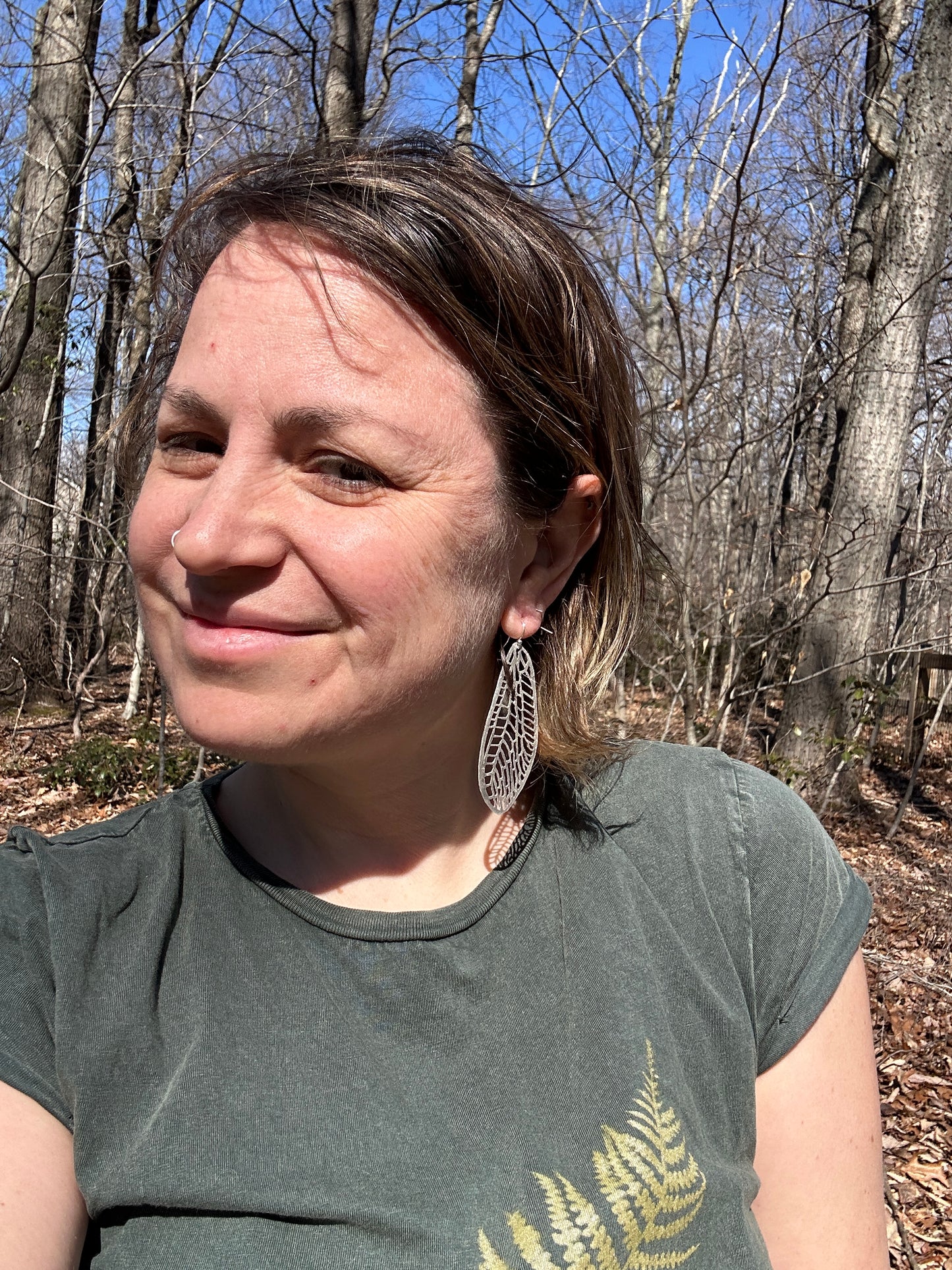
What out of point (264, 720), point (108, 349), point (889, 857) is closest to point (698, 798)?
point (264, 720)

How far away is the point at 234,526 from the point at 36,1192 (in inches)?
29.3

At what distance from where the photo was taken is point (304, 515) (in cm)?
111

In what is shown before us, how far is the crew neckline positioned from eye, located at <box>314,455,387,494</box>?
520 millimetres

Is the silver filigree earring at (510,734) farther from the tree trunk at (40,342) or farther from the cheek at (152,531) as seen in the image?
the tree trunk at (40,342)

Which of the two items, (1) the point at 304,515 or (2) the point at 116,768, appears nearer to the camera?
(1) the point at 304,515

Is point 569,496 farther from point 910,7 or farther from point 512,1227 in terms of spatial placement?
point 910,7

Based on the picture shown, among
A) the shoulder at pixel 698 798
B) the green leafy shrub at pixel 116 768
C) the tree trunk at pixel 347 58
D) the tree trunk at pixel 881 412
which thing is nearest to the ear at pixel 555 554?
the shoulder at pixel 698 798

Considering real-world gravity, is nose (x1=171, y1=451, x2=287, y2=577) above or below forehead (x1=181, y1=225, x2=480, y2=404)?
below

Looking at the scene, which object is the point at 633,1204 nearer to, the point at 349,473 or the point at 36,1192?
the point at 36,1192

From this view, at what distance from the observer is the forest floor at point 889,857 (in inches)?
142

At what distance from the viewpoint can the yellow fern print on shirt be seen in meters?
1.05

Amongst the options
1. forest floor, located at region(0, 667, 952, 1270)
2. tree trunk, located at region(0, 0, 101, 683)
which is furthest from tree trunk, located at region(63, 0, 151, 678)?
forest floor, located at region(0, 667, 952, 1270)

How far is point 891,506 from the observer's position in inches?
259

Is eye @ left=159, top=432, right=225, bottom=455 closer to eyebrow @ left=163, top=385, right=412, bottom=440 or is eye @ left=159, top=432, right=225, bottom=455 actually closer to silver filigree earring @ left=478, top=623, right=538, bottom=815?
eyebrow @ left=163, top=385, right=412, bottom=440
